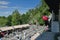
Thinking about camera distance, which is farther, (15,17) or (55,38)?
(15,17)

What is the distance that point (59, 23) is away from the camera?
8.41 m

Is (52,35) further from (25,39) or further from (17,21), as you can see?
(17,21)

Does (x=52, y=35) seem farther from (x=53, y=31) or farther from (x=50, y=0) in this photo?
(x=50, y=0)

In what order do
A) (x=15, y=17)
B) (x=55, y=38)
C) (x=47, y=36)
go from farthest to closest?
(x=15, y=17) → (x=47, y=36) → (x=55, y=38)

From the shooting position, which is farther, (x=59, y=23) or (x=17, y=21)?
(x=17, y=21)

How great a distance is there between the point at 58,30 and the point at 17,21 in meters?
42.5

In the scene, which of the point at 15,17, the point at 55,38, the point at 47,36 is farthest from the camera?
the point at 15,17

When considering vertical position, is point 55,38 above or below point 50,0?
below

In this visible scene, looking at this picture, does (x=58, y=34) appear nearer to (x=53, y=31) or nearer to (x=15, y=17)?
(x=53, y=31)

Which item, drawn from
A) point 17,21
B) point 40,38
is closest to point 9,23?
point 17,21

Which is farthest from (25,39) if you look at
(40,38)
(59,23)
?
(59,23)

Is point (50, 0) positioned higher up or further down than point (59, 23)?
higher up

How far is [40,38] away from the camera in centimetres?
884

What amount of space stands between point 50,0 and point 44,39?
1403 millimetres
